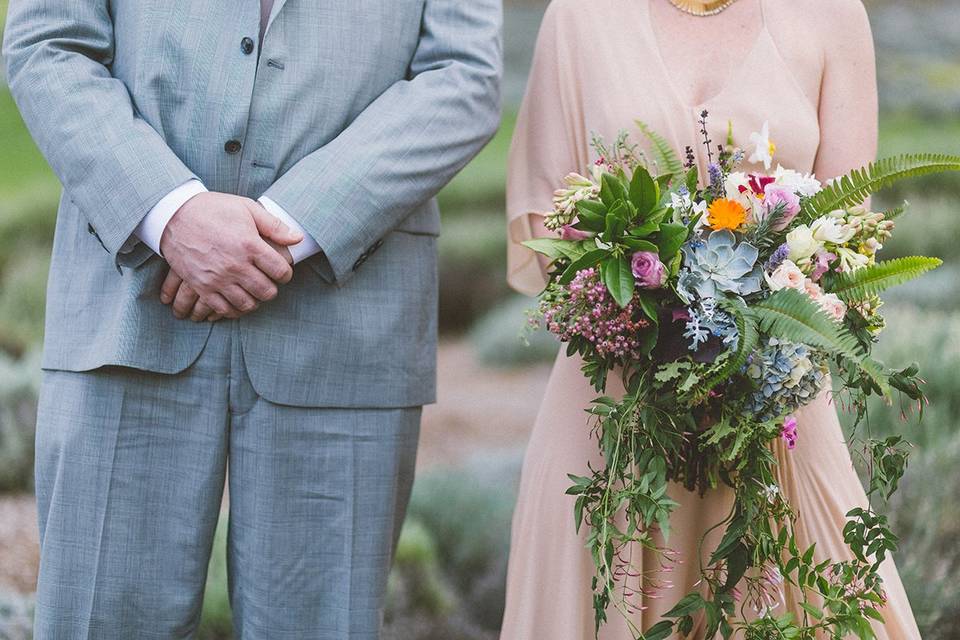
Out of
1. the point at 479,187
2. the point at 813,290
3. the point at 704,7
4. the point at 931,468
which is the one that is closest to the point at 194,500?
the point at 813,290

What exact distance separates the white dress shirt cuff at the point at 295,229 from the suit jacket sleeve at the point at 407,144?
12 mm

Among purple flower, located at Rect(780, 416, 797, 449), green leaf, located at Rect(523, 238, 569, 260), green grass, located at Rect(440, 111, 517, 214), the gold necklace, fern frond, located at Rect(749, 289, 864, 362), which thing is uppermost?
green grass, located at Rect(440, 111, 517, 214)

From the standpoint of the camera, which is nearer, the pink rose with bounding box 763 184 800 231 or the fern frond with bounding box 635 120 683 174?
the pink rose with bounding box 763 184 800 231

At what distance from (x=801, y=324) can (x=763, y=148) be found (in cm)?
49

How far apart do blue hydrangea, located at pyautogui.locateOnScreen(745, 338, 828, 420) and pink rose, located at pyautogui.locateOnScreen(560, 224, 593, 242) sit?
0.33 m

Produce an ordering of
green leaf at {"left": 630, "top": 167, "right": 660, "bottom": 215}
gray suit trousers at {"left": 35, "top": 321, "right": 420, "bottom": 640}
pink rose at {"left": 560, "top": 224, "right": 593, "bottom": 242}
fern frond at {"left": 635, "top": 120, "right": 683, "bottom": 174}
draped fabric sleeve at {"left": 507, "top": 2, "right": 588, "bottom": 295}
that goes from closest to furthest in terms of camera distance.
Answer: green leaf at {"left": 630, "top": 167, "right": 660, "bottom": 215} → pink rose at {"left": 560, "top": 224, "right": 593, "bottom": 242} → fern frond at {"left": 635, "top": 120, "right": 683, "bottom": 174} → gray suit trousers at {"left": 35, "top": 321, "right": 420, "bottom": 640} → draped fabric sleeve at {"left": 507, "top": 2, "right": 588, "bottom": 295}

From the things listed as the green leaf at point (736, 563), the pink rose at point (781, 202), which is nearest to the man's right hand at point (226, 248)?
the pink rose at point (781, 202)

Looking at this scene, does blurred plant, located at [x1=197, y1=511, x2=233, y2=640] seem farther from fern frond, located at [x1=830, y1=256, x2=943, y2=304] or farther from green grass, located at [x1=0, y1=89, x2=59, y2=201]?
fern frond, located at [x1=830, y1=256, x2=943, y2=304]

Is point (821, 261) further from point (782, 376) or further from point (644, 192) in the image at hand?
point (644, 192)

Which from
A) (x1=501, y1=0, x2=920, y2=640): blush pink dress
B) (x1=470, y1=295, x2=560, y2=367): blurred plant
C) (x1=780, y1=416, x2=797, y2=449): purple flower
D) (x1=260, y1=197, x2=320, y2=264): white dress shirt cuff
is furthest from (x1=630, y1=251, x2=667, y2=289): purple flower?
(x1=470, y1=295, x2=560, y2=367): blurred plant

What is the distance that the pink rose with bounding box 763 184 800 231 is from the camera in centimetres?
171

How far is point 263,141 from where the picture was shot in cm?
196

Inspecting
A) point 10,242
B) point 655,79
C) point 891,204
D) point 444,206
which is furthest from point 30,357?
point 891,204

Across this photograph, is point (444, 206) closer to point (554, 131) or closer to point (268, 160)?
point (554, 131)
